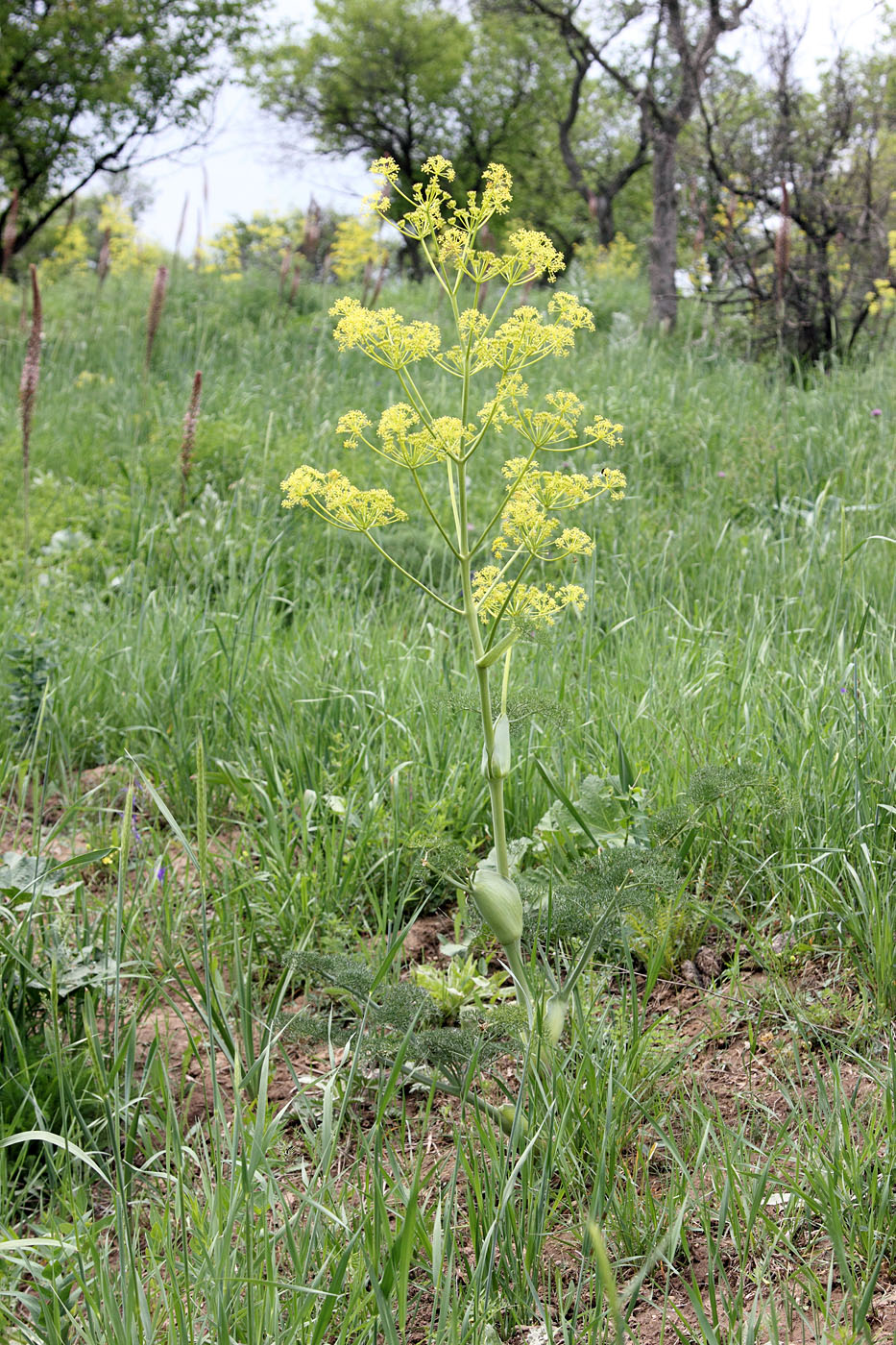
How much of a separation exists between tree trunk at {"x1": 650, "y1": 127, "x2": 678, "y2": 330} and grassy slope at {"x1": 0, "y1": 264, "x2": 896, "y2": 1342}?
3179mm

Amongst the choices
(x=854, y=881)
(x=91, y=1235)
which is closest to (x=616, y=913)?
(x=854, y=881)

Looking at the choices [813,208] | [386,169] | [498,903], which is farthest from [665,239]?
[498,903]

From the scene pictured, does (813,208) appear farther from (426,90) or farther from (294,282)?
(426,90)

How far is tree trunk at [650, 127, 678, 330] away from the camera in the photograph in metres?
8.29

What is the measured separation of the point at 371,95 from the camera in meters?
26.2

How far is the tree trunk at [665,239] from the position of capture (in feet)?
27.2

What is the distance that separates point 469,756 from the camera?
231 centimetres

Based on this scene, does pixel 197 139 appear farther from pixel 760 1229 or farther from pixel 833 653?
pixel 760 1229

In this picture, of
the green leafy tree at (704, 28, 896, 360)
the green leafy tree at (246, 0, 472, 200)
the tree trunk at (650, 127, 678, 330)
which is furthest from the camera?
the green leafy tree at (246, 0, 472, 200)

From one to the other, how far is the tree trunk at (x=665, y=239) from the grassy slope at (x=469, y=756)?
125 inches

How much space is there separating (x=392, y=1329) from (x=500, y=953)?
3.41 ft

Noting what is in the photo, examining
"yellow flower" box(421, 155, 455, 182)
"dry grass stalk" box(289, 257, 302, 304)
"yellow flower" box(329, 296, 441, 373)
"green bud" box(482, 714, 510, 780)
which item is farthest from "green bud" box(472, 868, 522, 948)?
"dry grass stalk" box(289, 257, 302, 304)

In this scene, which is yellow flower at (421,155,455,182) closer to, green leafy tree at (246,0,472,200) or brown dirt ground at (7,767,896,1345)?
brown dirt ground at (7,767,896,1345)

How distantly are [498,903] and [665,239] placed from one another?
845 cm
